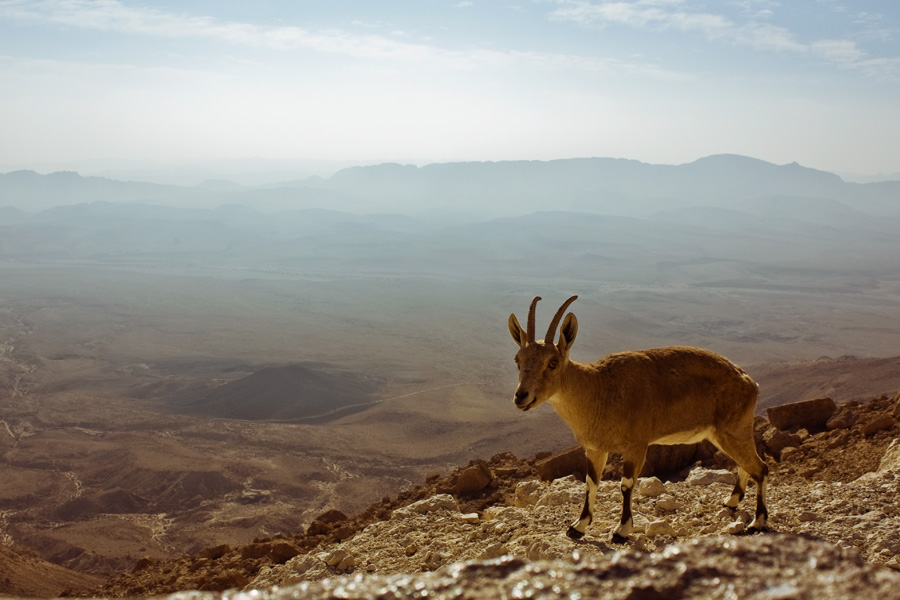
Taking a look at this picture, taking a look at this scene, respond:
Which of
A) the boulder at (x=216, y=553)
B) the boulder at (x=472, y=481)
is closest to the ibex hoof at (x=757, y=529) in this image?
the boulder at (x=472, y=481)

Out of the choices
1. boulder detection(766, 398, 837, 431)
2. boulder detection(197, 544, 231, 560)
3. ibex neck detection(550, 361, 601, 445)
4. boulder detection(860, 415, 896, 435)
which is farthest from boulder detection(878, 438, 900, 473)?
boulder detection(197, 544, 231, 560)

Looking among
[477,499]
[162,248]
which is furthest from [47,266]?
[477,499]

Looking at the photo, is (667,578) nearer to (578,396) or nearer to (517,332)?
(578,396)

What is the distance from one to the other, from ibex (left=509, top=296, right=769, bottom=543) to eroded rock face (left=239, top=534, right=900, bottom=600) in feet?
16.3

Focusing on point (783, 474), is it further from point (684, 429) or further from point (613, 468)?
point (684, 429)

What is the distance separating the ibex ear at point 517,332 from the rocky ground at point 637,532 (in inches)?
75.6

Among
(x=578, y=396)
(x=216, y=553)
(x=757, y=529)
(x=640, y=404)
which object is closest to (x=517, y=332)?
(x=578, y=396)

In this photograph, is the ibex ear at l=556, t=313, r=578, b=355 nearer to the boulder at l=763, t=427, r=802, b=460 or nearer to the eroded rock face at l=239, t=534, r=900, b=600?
the eroded rock face at l=239, t=534, r=900, b=600

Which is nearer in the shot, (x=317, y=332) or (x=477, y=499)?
(x=477, y=499)

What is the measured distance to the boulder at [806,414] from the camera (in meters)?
13.0

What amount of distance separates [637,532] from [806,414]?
782cm

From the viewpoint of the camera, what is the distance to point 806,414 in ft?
43.0

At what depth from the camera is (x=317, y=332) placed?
273ft

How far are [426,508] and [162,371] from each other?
61791 mm
